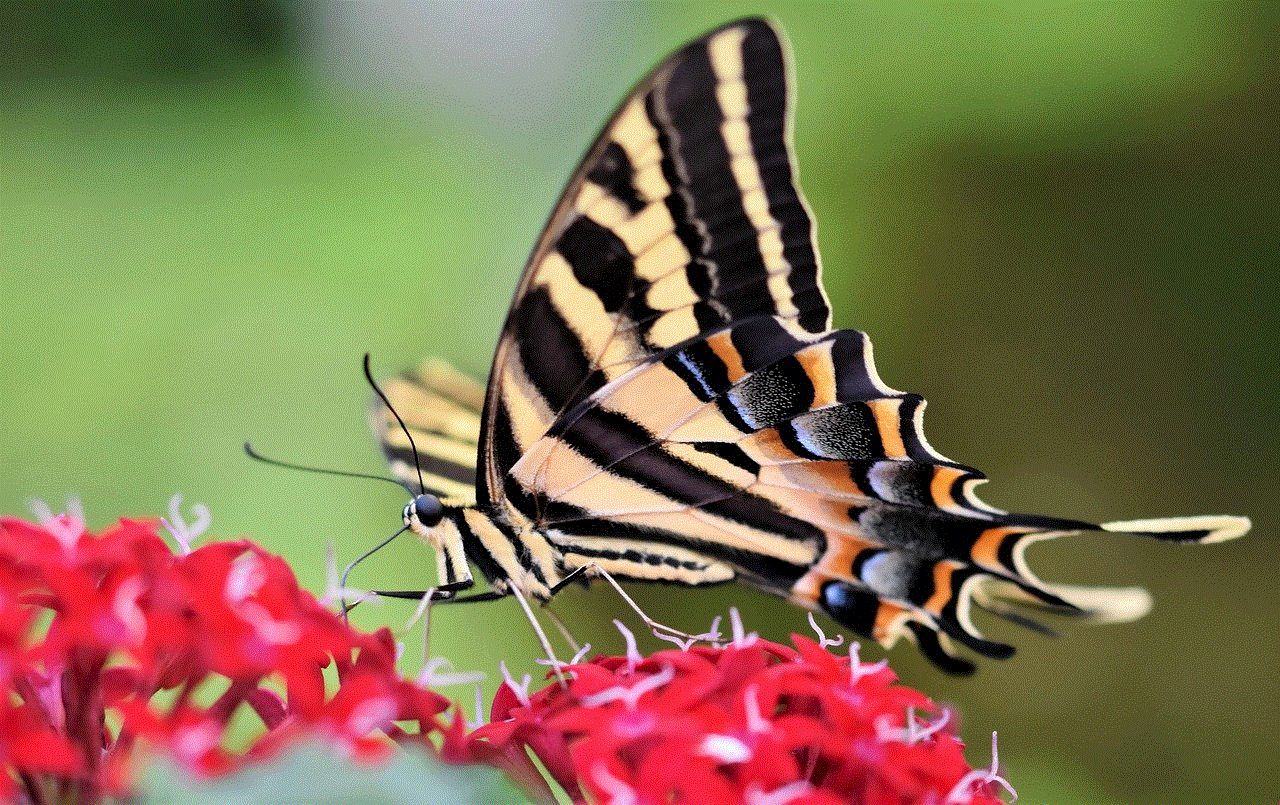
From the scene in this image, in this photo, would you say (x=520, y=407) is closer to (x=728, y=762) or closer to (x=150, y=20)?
(x=728, y=762)

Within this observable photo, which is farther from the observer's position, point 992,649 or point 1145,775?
point 1145,775

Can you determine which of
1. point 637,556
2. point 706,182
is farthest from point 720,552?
point 706,182

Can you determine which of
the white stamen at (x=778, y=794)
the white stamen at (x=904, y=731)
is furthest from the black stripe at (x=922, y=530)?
the white stamen at (x=778, y=794)

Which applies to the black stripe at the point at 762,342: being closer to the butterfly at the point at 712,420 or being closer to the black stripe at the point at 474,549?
the butterfly at the point at 712,420

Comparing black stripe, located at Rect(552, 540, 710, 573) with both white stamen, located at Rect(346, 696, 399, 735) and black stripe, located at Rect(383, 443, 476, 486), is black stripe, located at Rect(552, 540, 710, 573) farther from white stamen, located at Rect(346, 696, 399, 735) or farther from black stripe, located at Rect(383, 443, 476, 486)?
white stamen, located at Rect(346, 696, 399, 735)

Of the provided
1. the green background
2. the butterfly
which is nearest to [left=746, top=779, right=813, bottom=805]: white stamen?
the butterfly

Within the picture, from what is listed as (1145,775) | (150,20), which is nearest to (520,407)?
(1145,775)

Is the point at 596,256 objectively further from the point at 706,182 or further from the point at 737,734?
the point at 737,734
